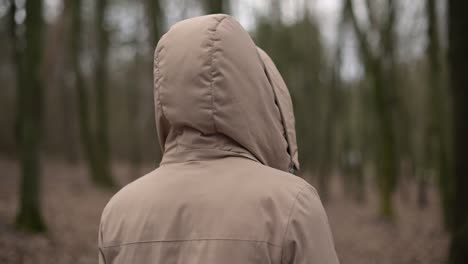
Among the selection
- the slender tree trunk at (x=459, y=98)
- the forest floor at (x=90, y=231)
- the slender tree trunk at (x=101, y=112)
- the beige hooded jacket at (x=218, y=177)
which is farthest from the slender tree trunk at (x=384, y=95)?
the beige hooded jacket at (x=218, y=177)

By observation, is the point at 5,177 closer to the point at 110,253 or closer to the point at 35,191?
the point at 35,191

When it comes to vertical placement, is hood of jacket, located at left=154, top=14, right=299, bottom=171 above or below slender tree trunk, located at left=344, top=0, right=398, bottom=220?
above

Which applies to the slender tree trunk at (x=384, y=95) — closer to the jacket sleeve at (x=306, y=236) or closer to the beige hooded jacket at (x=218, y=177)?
the beige hooded jacket at (x=218, y=177)

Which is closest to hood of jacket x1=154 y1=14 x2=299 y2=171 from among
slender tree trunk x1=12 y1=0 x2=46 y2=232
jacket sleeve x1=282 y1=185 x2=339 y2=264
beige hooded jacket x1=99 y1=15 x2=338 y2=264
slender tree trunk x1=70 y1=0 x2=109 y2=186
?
beige hooded jacket x1=99 y1=15 x2=338 y2=264

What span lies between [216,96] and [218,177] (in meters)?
0.25

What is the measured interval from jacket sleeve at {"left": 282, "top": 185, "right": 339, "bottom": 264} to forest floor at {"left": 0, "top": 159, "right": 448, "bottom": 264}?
6733mm

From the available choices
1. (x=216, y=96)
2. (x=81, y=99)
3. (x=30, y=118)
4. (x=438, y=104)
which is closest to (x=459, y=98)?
(x=216, y=96)

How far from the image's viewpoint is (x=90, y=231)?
426 inches

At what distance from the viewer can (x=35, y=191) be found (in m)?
9.56

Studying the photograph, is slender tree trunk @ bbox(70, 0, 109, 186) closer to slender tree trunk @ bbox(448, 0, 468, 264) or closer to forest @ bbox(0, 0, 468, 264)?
forest @ bbox(0, 0, 468, 264)

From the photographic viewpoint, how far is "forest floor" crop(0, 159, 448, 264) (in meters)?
8.55

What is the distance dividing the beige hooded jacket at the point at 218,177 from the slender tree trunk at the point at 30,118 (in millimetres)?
8197

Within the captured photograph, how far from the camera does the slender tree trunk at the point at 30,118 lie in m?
9.34

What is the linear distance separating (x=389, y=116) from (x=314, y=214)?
42.3 ft
